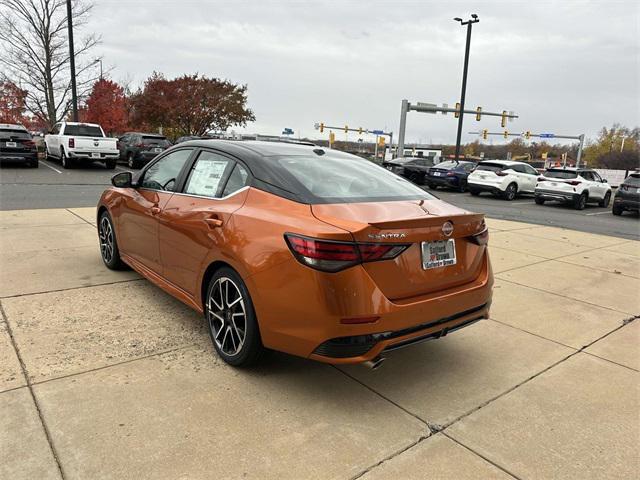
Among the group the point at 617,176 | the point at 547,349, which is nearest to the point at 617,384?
the point at 547,349

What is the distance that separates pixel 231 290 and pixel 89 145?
18410mm

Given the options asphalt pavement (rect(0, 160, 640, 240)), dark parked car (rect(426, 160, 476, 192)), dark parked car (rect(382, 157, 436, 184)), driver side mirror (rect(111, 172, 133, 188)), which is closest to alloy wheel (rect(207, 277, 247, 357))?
driver side mirror (rect(111, 172, 133, 188))

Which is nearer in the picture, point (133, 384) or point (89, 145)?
point (133, 384)

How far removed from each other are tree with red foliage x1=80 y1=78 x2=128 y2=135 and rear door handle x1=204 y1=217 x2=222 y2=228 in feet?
113

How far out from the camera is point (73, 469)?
2250 mm

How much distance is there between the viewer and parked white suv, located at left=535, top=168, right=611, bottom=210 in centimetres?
1811

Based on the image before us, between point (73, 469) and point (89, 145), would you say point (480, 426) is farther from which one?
point (89, 145)

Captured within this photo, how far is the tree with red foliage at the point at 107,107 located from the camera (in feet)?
112

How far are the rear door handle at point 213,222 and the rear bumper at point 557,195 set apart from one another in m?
17.8

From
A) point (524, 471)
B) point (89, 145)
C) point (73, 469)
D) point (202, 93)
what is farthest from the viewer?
point (202, 93)

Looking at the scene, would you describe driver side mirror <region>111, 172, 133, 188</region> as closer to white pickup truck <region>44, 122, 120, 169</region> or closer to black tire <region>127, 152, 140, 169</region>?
white pickup truck <region>44, 122, 120, 169</region>

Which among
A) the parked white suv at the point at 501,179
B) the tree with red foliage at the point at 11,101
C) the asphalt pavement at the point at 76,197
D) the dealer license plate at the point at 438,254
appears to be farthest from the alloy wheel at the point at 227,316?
the tree with red foliage at the point at 11,101

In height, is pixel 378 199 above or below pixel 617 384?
above

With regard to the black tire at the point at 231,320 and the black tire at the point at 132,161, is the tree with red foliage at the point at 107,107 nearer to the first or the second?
the black tire at the point at 132,161
